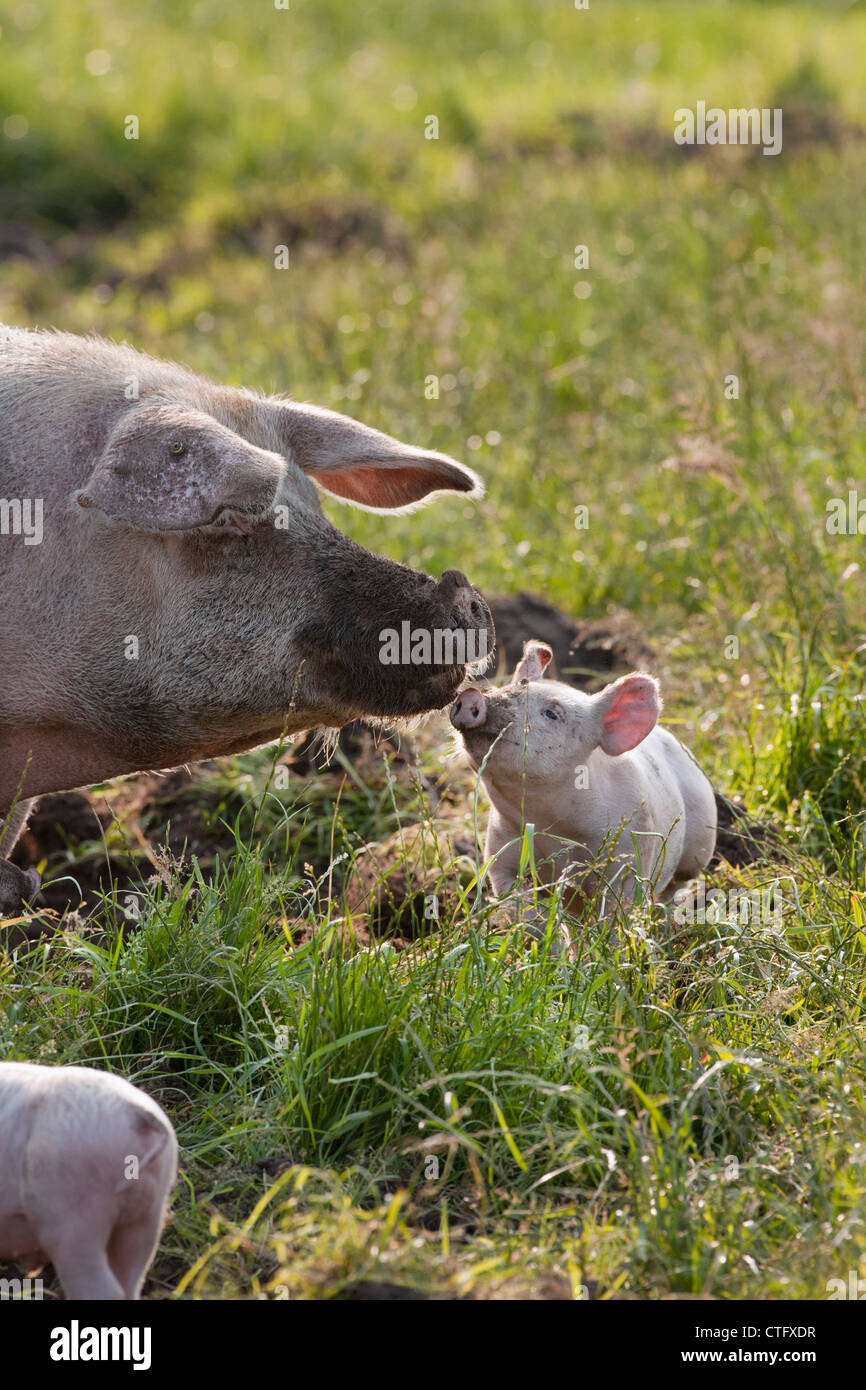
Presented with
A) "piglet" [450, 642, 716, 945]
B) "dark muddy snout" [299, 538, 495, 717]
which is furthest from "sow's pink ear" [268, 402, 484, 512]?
"piglet" [450, 642, 716, 945]

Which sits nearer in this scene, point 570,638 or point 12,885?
point 12,885

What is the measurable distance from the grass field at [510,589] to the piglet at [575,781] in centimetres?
21

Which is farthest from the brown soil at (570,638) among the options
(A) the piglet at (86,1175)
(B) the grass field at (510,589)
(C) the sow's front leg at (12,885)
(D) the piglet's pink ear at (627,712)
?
(A) the piglet at (86,1175)

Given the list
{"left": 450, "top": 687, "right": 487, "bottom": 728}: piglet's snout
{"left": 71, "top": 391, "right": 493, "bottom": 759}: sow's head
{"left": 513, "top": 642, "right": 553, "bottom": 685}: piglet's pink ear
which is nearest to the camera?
{"left": 71, "top": 391, "right": 493, "bottom": 759}: sow's head

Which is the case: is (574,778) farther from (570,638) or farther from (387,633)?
(570,638)

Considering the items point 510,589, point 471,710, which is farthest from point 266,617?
point 510,589

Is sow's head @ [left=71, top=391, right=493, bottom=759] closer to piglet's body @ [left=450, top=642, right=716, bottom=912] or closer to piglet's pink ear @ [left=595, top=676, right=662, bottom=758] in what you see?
piglet's body @ [left=450, top=642, right=716, bottom=912]

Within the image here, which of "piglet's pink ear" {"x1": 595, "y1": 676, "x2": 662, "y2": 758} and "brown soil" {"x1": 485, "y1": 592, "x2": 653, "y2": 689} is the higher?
"brown soil" {"x1": 485, "y1": 592, "x2": 653, "y2": 689}

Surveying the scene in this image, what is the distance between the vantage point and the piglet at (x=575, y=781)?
4000mm

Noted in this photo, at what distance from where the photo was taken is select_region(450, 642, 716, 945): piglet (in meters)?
4.00

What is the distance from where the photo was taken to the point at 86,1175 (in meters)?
2.65

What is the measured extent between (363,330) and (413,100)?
6.27 meters

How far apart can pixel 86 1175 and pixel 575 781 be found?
72.1 inches

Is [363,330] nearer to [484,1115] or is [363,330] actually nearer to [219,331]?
[219,331]
